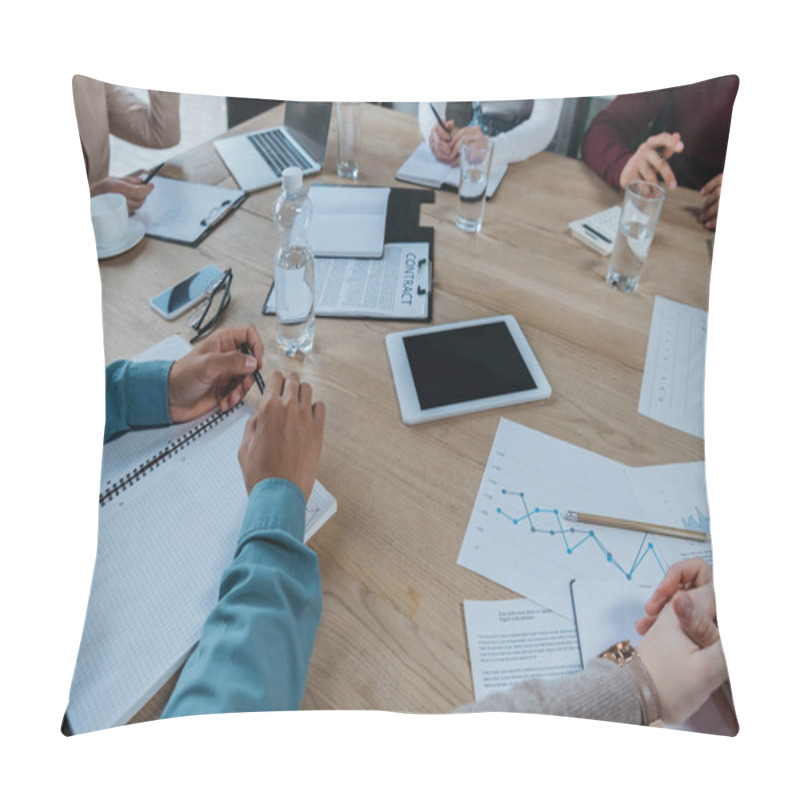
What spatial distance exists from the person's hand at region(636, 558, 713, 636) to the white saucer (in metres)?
0.87

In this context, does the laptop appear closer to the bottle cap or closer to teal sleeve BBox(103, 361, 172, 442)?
the bottle cap

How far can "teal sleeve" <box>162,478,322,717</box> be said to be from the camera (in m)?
0.51

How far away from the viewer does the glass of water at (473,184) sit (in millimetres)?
1069

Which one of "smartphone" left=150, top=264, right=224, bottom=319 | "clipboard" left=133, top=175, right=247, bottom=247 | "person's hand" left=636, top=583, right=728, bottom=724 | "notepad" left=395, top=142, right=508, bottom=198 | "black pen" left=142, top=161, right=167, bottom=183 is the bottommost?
"person's hand" left=636, top=583, right=728, bottom=724

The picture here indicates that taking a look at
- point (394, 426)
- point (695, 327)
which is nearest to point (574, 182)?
point (695, 327)

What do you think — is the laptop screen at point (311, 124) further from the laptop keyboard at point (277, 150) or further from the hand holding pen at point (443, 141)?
the hand holding pen at point (443, 141)

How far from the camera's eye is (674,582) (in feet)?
2.03

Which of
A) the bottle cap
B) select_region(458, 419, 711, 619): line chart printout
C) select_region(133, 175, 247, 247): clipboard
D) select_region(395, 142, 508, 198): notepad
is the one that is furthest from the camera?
select_region(395, 142, 508, 198): notepad

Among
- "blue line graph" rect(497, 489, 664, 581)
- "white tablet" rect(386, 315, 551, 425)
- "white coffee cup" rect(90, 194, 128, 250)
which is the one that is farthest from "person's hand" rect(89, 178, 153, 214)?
"blue line graph" rect(497, 489, 664, 581)

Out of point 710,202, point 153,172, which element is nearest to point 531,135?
point 710,202

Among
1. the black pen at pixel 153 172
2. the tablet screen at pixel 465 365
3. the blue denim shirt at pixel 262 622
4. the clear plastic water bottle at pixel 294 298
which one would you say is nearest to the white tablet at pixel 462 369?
the tablet screen at pixel 465 365

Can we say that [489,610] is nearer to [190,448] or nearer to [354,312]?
[190,448]

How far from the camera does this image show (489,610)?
1.95 ft

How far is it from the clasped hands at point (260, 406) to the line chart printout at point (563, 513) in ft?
0.69
